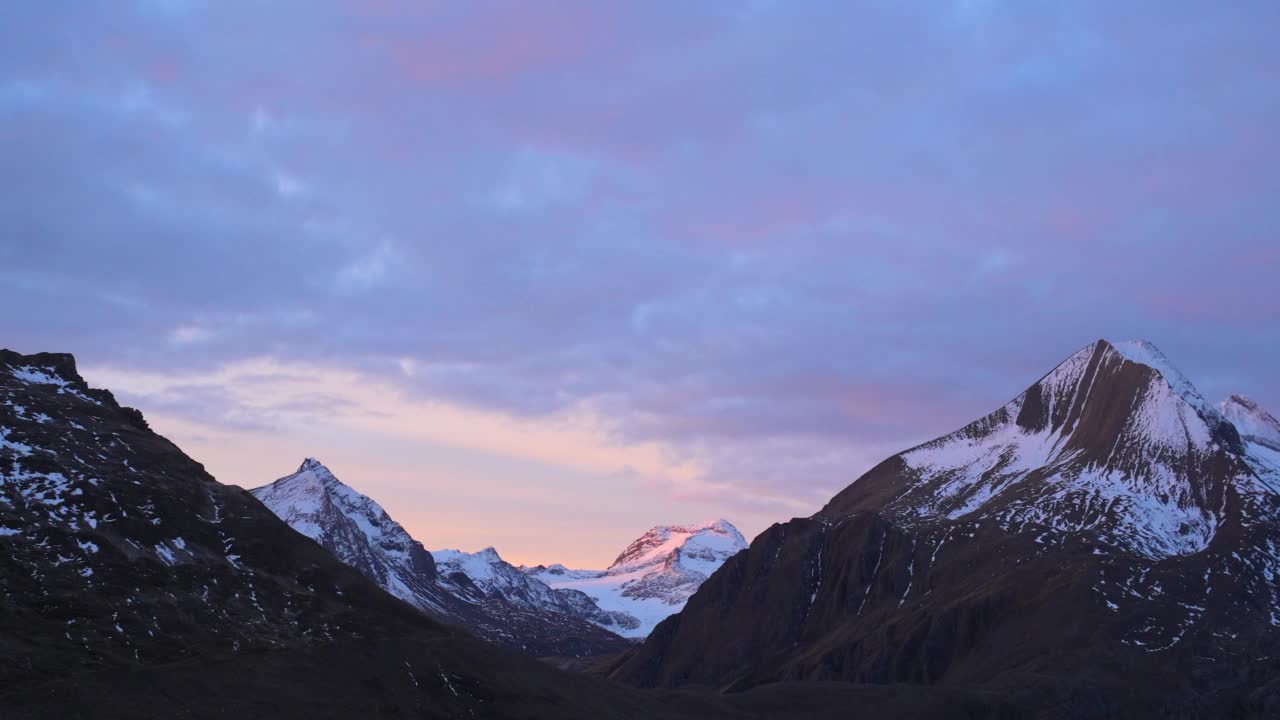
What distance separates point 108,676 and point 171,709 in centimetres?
1134

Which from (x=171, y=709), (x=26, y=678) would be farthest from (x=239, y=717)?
(x=26, y=678)

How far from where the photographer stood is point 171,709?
638 feet

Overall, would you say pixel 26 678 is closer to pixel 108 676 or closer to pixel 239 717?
pixel 108 676

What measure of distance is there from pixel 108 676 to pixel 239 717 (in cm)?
2034

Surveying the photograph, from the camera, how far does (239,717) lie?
200 m

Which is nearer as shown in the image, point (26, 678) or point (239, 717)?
point (26, 678)

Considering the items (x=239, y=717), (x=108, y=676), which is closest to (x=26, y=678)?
(x=108, y=676)

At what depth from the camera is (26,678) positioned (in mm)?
186125

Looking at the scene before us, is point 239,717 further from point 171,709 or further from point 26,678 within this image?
point 26,678

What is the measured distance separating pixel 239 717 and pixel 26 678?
31092 millimetres

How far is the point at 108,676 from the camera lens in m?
196

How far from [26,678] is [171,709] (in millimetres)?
20710
